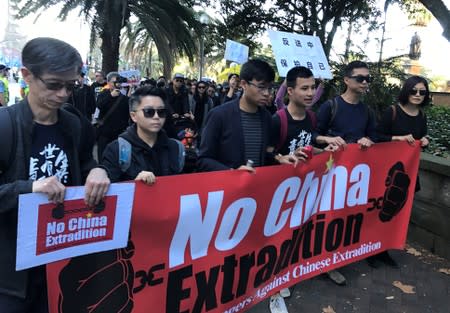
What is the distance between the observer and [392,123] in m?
3.87

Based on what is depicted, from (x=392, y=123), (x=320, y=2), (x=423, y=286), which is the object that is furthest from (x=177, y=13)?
(x=423, y=286)

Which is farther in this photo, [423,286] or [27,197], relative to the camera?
[423,286]

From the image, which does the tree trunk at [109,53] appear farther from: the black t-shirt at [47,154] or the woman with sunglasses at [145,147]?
the black t-shirt at [47,154]

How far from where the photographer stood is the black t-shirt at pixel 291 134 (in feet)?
10.3

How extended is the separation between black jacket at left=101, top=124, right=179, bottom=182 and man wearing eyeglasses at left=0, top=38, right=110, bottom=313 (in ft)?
1.46

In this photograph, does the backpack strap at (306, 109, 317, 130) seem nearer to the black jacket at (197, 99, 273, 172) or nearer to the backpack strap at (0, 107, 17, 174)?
the black jacket at (197, 99, 273, 172)

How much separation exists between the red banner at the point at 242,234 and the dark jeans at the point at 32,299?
0.15 feet

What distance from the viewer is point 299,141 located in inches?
126

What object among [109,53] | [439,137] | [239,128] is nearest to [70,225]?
[239,128]

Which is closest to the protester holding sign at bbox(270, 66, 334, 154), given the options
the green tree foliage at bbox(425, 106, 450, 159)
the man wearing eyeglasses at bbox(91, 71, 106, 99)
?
the green tree foliage at bbox(425, 106, 450, 159)

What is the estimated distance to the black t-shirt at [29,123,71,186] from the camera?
5.62 feet

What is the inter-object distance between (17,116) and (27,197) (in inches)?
12.4

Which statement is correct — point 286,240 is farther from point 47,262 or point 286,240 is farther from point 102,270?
point 47,262

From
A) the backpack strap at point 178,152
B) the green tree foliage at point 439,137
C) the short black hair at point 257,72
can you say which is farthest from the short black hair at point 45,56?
the green tree foliage at point 439,137
